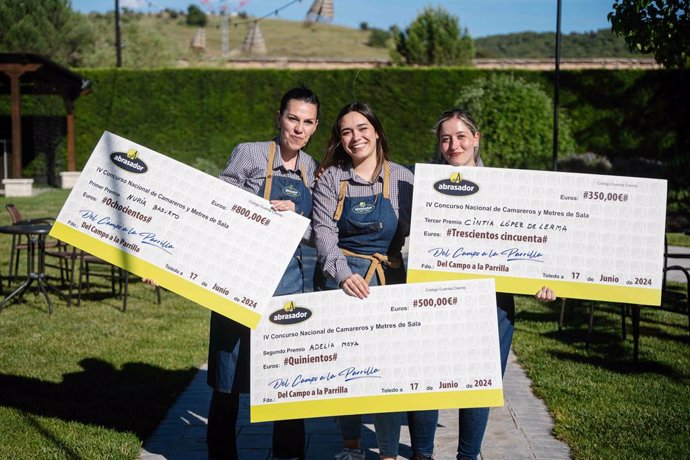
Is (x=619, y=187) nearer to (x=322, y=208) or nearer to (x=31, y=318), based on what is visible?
(x=322, y=208)

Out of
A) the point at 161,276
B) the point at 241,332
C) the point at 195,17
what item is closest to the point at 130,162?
the point at 161,276

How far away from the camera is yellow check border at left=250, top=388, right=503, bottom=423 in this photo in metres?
3.20

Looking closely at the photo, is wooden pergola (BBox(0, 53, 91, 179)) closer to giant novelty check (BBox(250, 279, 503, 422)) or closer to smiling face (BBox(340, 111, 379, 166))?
smiling face (BBox(340, 111, 379, 166))

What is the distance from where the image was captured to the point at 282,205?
3.36m

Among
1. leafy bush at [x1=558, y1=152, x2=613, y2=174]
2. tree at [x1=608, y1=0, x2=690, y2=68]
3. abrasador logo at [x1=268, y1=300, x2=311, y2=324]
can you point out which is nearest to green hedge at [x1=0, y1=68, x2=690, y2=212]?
leafy bush at [x1=558, y1=152, x2=613, y2=174]

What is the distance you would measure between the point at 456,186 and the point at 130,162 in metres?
1.44

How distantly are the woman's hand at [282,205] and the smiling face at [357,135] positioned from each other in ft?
1.27

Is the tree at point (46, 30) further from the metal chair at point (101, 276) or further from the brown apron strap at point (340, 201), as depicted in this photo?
the brown apron strap at point (340, 201)

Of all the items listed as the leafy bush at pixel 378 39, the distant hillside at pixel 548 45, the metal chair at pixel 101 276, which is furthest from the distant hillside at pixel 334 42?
the metal chair at pixel 101 276

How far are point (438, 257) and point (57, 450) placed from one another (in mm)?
2378

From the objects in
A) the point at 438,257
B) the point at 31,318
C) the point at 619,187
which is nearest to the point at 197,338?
the point at 31,318

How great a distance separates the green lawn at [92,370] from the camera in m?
4.45

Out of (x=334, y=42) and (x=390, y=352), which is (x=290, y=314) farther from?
(x=334, y=42)

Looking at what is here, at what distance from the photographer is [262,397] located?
3.33 metres
